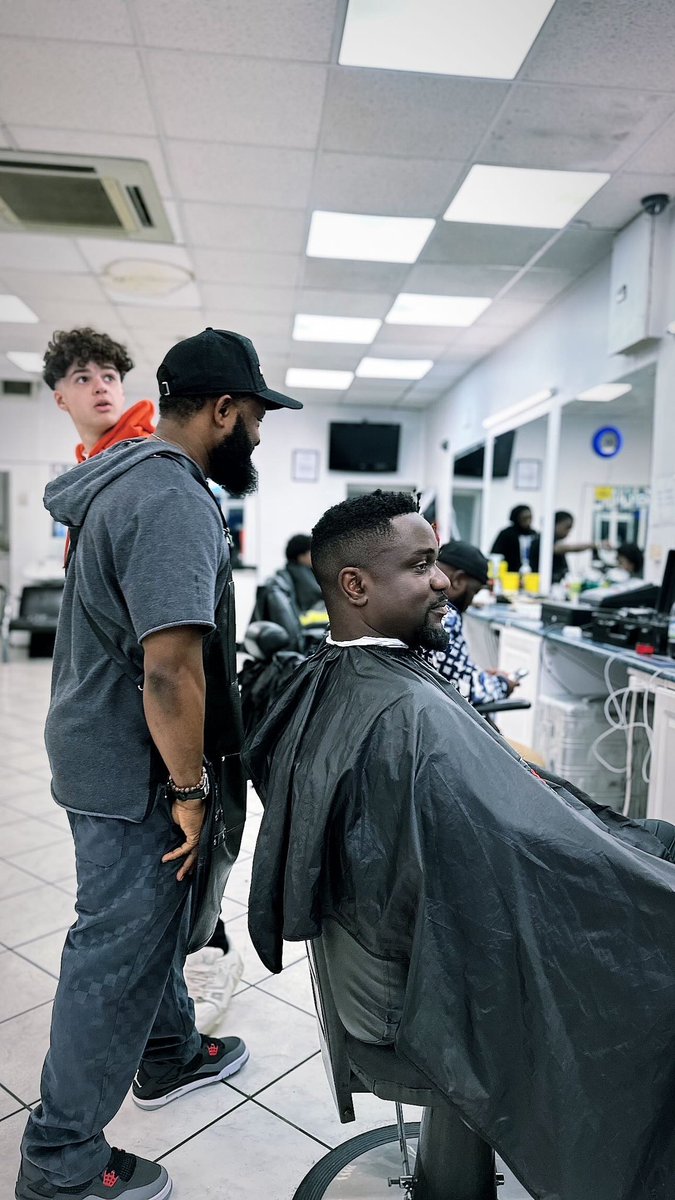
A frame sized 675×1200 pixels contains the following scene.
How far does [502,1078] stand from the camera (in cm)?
97

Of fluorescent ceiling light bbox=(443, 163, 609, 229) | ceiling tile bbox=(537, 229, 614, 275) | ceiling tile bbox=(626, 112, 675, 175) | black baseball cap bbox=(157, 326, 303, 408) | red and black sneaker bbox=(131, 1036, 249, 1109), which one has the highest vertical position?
fluorescent ceiling light bbox=(443, 163, 609, 229)

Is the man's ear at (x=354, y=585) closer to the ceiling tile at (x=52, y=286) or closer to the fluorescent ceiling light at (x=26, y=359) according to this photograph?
the ceiling tile at (x=52, y=286)

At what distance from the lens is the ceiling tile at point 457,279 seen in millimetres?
4559

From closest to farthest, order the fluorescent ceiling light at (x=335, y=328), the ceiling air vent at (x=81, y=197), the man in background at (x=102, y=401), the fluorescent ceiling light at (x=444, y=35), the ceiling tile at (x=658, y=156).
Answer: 1. the man in background at (x=102, y=401)
2. the fluorescent ceiling light at (x=444, y=35)
3. the ceiling tile at (x=658, y=156)
4. the ceiling air vent at (x=81, y=197)
5. the fluorescent ceiling light at (x=335, y=328)

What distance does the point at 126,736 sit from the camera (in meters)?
1.22

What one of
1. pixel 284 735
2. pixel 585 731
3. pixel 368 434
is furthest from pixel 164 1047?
pixel 368 434

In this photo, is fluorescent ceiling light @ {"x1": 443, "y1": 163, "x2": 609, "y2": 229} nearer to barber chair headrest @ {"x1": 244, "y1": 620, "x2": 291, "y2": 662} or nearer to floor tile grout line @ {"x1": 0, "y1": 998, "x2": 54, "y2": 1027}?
barber chair headrest @ {"x1": 244, "y1": 620, "x2": 291, "y2": 662}

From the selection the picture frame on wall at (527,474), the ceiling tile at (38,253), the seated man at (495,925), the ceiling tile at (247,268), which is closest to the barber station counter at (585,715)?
the picture frame on wall at (527,474)

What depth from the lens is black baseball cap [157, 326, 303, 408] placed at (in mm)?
1272

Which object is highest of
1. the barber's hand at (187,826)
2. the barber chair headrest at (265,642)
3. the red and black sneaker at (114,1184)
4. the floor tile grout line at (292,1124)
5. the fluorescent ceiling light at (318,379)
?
the fluorescent ceiling light at (318,379)

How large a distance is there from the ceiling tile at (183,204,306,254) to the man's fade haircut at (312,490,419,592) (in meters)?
3.23

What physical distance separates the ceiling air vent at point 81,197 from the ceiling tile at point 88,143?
40 mm

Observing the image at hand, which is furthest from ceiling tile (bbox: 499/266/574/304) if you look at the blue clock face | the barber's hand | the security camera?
the barber's hand

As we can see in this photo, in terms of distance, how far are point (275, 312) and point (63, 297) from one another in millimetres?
1449
